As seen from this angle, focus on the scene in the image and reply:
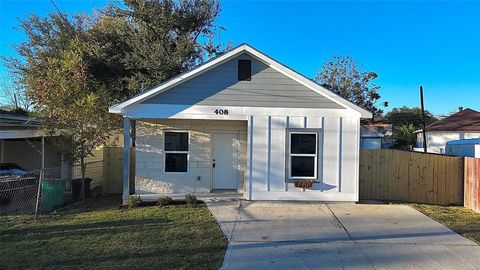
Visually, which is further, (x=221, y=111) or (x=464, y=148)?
(x=464, y=148)

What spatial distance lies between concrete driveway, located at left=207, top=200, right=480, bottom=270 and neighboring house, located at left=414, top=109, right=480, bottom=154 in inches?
948

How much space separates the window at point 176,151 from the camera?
47.3 ft

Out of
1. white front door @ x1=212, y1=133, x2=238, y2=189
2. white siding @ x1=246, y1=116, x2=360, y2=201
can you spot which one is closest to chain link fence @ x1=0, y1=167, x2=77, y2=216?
white front door @ x1=212, y1=133, x2=238, y2=189

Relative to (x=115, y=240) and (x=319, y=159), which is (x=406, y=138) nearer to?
(x=319, y=159)

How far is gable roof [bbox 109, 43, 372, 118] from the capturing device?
1305 cm

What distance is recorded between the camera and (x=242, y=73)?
1348 centimetres

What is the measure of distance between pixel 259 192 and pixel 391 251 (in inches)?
229

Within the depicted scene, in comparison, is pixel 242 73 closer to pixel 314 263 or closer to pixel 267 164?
pixel 267 164

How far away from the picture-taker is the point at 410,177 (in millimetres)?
15031

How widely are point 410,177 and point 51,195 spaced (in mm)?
11499

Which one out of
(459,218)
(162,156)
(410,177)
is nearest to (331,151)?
(410,177)

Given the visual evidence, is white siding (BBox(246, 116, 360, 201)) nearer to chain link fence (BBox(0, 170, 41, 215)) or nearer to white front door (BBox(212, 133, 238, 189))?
white front door (BBox(212, 133, 238, 189))

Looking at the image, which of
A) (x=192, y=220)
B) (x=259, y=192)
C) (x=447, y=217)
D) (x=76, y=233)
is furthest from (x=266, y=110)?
(x=76, y=233)

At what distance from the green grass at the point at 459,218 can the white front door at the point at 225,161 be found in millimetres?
5885
